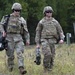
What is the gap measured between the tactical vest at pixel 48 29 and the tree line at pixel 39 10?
120ft

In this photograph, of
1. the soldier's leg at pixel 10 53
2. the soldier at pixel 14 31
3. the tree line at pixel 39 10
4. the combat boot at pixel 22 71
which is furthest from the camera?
the tree line at pixel 39 10

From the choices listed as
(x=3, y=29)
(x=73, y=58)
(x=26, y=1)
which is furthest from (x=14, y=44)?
(x=26, y=1)

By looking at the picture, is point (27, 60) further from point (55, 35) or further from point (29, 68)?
point (55, 35)

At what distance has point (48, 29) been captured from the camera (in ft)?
37.6

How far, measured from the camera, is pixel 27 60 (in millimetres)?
14203

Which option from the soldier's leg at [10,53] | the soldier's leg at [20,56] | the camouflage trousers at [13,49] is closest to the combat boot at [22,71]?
the soldier's leg at [20,56]

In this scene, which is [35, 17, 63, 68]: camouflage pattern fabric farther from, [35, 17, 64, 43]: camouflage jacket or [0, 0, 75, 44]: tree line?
[0, 0, 75, 44]: tree line

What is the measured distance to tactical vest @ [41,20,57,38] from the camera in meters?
11.5

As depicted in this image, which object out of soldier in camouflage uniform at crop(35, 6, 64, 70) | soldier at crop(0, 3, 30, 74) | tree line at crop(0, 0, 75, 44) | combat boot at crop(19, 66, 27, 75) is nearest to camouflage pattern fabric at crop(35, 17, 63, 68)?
soldier in camouflage uniform at crop(35, 6, 64, 70)

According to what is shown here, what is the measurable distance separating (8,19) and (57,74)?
6.66 ft

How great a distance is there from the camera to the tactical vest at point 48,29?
11.5 meters

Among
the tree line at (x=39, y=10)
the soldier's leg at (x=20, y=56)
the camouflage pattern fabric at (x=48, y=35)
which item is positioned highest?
the tree line at (x=39, y=10)

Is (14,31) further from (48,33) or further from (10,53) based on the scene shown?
(48,33)

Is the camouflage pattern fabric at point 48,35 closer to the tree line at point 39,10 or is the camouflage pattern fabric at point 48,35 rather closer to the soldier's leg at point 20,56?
the soldier's leg at point 20,56
